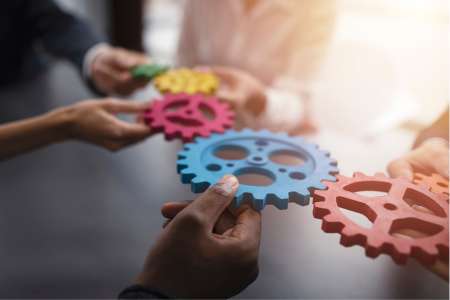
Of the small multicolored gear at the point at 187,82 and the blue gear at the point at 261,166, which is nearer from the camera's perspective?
the blue gear at the point at 261,166

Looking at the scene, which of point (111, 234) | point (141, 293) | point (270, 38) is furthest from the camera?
point (270, 38)

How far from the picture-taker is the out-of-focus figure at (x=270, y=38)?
1.06 m

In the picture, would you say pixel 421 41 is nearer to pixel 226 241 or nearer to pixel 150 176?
pixel 150 176

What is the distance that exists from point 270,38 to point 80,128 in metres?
0.54

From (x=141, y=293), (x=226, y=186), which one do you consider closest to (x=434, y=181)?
(x=226, y=186)

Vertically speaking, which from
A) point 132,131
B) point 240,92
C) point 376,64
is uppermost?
point 376,64

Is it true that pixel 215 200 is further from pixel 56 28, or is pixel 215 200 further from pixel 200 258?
pixel 56 28

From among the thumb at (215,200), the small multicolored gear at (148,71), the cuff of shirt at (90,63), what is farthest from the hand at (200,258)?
the cuff of shirt at (90,63)

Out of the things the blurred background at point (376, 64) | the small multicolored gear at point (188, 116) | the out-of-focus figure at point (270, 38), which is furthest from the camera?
the out-of-focus figure at point (270, 38)

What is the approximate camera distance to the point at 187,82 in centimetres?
83

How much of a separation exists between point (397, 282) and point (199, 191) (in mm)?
235

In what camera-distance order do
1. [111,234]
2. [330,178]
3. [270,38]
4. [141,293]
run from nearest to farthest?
[141,293] < [330,178] < [111,234] < [270,38]

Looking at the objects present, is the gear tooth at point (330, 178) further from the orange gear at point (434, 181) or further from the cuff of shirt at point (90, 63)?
the cuff of shirt at point (90, 63)

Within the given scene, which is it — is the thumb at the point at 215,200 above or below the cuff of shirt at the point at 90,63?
below
